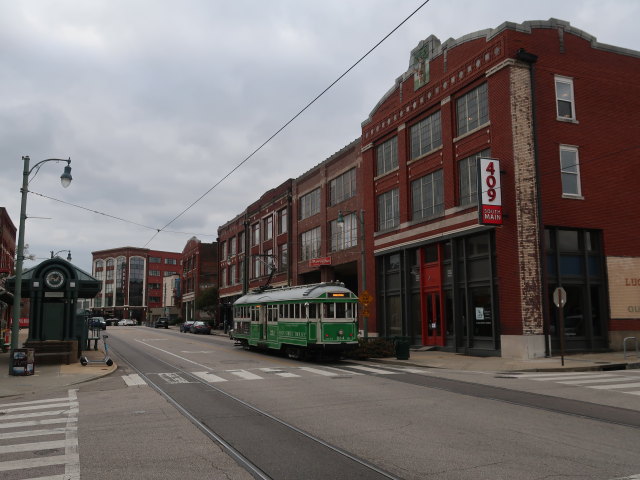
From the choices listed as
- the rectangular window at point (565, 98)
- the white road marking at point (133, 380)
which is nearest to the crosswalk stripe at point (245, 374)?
the white road marking at point (133, 380)

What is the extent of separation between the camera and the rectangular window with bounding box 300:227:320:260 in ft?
143

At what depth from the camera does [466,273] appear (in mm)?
25734

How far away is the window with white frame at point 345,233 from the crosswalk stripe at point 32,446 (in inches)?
1153

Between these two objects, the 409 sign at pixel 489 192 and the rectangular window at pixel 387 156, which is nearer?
the 409 sign at pixel 489 192

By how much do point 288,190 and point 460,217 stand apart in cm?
2484

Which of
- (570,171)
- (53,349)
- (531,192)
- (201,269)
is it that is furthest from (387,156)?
(201,269)

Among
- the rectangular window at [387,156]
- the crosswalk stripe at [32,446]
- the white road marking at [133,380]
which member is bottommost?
the white road marking at [133,380]

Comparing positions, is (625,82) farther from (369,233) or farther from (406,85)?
(369,233)

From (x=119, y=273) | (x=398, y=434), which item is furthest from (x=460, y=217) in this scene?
(x=119, y=273)

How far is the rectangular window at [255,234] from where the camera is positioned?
5747cm

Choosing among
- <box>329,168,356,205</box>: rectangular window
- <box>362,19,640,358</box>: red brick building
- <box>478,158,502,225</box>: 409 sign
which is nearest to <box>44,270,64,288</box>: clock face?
<box>362,19,640,358</box>: red brick building

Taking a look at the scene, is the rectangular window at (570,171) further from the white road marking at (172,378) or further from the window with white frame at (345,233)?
the white road marking at (172,378)

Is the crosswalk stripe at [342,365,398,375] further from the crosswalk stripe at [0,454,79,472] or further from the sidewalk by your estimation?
the crosswalk stripe at [0,454,79,472]

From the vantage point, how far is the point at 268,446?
8.13m
